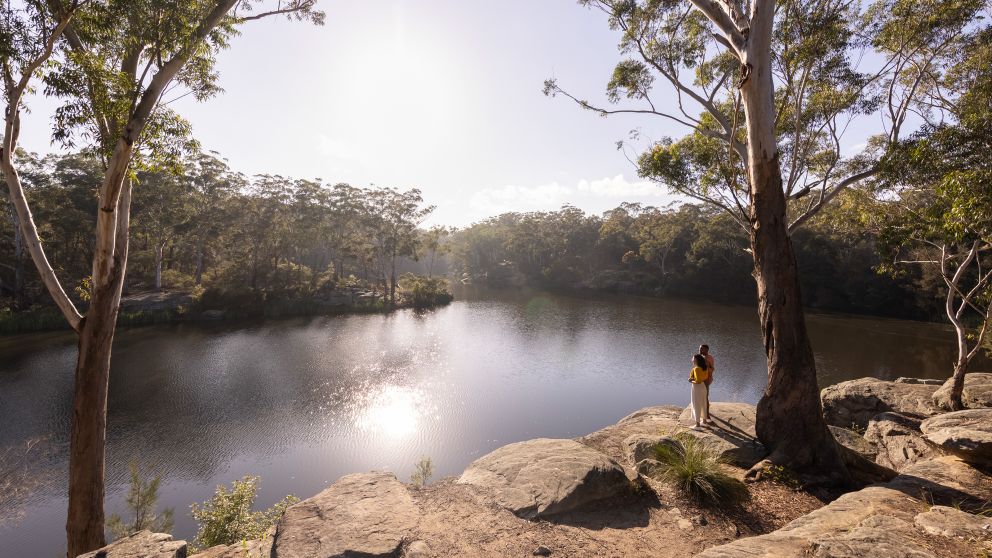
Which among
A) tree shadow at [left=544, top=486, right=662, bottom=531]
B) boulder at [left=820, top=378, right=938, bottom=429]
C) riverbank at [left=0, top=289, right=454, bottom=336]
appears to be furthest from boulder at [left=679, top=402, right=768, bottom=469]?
riverbank at [left=0, top=289, right=454, bottom=336]

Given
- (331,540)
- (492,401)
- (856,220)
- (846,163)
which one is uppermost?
(846,163)

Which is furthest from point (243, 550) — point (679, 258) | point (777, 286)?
point (679, 258)

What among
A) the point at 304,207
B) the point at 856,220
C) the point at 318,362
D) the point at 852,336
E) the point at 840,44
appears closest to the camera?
the point at 840,44

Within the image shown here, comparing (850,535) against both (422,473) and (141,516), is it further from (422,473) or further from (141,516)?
(141,516)

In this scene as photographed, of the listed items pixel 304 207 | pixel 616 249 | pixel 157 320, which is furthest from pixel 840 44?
pixel 616 249

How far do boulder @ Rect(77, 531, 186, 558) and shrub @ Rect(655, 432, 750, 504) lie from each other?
499 cm

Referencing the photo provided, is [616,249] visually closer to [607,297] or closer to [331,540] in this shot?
[607,297]

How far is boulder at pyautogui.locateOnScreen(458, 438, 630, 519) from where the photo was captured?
4.42 m

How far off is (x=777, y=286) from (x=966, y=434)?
7.64ft

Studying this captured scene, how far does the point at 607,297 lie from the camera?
1651 inches

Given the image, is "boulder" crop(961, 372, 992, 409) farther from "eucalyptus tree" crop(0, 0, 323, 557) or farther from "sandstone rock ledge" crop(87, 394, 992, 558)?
"eucalyptus tree" crop(0, 0, 323, 557)

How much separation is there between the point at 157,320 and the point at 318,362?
14.9 metres

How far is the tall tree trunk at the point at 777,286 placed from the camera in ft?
17.4

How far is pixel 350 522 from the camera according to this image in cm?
399
